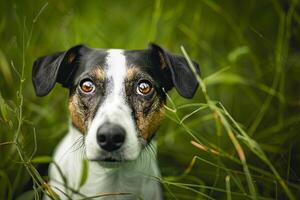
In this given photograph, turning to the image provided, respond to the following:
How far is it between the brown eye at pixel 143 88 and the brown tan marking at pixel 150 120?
9 centimetres

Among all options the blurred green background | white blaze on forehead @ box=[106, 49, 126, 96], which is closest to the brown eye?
white blaze on forehead @ box=[106, 49, 126, 96]

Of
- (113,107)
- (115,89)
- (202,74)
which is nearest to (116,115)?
(113,107)

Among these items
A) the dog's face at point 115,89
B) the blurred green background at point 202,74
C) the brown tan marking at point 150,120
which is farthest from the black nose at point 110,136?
the blurred green background at point 202,74

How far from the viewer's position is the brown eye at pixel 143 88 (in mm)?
3168

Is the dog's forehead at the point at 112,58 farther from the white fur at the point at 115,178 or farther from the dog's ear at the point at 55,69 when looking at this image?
the white fur at the point at 115,178

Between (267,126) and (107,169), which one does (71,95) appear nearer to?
(107,169)

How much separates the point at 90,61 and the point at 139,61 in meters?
0.27

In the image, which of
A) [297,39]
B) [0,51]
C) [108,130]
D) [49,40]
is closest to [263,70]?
[297,39]

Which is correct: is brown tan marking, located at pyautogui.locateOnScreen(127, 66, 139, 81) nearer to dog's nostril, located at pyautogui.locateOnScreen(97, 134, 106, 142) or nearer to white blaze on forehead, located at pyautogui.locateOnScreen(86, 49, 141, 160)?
white blaze on forehead, located at pyautogui.locateOnScreen(86, 49, 141, 160)

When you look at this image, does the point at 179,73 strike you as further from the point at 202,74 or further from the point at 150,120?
the point at 202,74

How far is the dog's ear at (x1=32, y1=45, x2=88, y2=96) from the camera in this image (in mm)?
3230

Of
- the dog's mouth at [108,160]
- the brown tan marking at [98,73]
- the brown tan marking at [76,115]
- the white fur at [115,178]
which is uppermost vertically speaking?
the brown tan marking at [98,73]

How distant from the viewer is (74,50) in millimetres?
3350

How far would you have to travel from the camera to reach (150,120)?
3.20 meters
